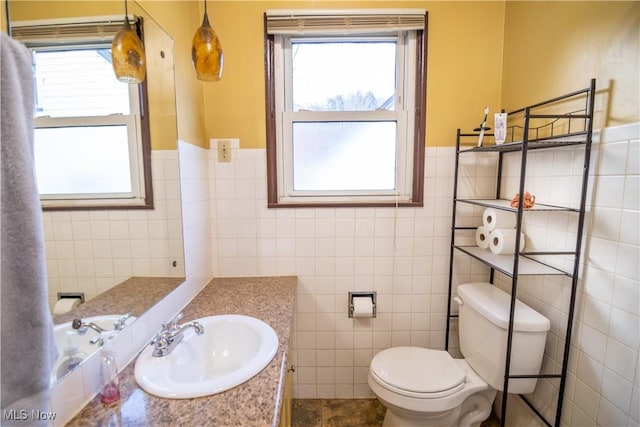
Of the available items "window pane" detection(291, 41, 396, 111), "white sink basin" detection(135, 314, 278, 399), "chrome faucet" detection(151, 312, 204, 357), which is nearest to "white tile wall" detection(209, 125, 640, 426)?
"window pane" detection(291, 41, 396, 111)

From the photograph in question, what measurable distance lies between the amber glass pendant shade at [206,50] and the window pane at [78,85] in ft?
0.85

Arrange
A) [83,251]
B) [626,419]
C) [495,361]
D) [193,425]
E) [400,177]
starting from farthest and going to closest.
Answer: [400,177] < [495,361] < [626,419] < [83,251] < [193,425]

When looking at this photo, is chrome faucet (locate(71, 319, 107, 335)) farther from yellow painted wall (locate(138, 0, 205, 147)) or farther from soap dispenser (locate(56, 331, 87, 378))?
yellow painted wall (locate(138, 0, 205, 147))

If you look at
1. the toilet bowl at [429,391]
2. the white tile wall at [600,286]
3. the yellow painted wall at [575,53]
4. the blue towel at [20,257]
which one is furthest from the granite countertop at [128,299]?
the yellow painted wall at [575,53]

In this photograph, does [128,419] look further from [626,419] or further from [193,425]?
[626,419]

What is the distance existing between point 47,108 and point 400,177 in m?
1.49

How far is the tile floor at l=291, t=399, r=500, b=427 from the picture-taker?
1579 mm

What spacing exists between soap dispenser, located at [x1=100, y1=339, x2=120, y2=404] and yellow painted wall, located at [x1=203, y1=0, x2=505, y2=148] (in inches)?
45.4

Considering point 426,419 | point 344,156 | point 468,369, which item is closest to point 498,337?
point 468,369

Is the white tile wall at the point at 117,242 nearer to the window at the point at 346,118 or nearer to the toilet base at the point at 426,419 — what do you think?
the window at the point at 346,118

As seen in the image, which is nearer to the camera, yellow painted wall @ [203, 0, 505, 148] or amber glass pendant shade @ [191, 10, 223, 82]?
amber glass pendant shade @ [191, 10, 223, 82]

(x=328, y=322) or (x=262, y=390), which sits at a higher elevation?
(x=262, y=390)

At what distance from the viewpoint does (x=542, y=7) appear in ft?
4.21

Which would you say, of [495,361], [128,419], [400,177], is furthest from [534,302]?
[128,419]
